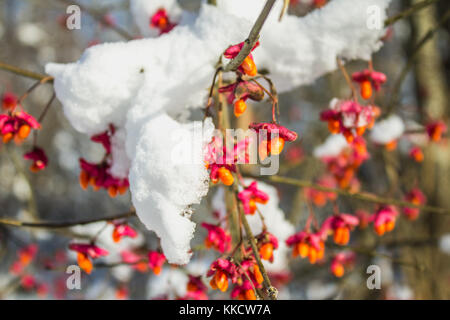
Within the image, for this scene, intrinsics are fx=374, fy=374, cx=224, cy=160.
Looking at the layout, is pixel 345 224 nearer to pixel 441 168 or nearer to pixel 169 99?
pixel 169 99

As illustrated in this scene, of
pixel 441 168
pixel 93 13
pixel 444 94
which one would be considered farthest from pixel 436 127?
pixel 93 13

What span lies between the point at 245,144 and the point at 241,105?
0.37 feet

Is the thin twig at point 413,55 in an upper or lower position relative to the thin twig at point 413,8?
upper

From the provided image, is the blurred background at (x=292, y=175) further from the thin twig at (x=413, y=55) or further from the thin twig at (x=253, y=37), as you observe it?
the thin twig at (x=253, y=37)

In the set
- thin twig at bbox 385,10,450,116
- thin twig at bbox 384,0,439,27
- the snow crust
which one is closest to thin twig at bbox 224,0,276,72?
the snow crust

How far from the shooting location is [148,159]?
3.44 ft

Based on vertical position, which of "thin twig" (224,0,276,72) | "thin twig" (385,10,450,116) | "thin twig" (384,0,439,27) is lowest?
"thin twig" (224,0,276,72)

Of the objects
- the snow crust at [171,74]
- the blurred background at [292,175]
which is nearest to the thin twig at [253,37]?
the snow crust at [171,74]

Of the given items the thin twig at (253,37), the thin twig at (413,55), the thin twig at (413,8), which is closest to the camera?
the thin twig at (253,37)

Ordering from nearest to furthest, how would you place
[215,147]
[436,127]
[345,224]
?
[215,147]
[345,224]
[436,127]

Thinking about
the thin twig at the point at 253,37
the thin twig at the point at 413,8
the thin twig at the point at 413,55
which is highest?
the thin twig at the point at 413,55

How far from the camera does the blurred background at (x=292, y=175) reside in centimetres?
271

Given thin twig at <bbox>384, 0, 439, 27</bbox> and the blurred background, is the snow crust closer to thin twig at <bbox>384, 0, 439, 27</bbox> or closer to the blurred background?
thin twig at <bbox>384, 0, 439, 27</bbox>

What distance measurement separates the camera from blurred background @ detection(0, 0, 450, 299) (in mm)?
2707
